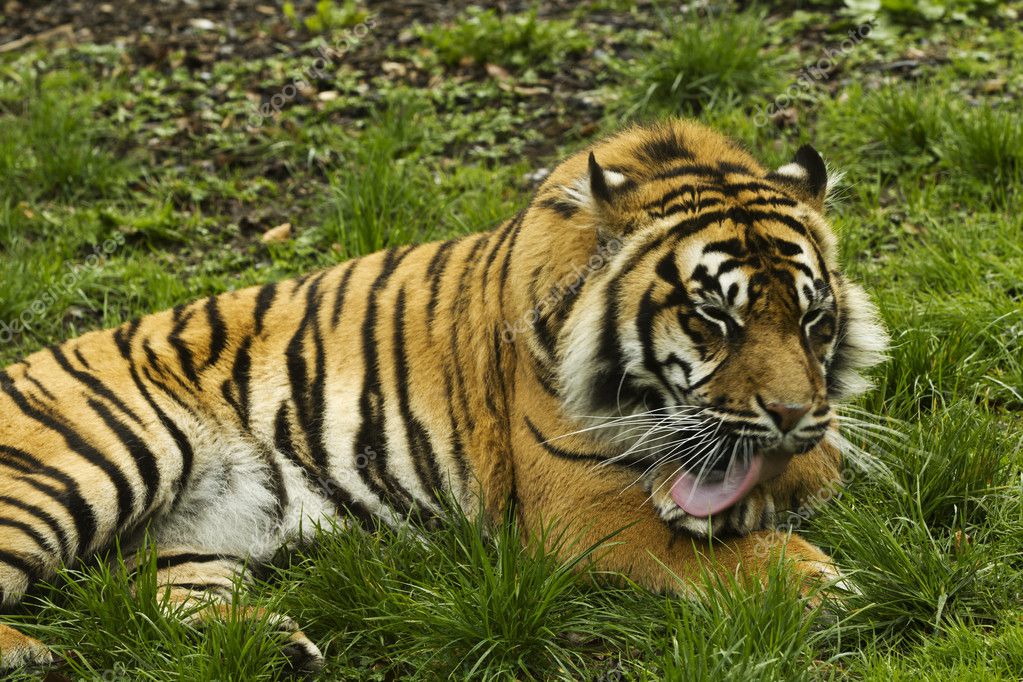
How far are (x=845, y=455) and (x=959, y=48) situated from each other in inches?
154

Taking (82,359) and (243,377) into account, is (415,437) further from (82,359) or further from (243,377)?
(82,359)

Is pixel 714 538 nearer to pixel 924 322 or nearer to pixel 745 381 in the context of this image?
pixel 745 381

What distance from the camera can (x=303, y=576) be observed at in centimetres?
381

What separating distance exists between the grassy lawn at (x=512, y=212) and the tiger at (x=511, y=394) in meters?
0.21

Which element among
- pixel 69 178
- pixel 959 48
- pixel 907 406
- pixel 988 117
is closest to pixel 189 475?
pixel 907 406

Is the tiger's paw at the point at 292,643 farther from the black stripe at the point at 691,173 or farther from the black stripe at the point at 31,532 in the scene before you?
the black stripe at the point at 691,173

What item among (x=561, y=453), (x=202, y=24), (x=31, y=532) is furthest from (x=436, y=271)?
(x=202, y=24)

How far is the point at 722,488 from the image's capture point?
3625 mm

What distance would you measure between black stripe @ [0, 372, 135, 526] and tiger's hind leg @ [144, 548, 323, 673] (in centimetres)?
24

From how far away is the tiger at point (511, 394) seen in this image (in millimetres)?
3443

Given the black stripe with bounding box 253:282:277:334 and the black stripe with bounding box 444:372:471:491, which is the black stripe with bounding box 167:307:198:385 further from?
the black stripe with bounding box 444:372:471:491

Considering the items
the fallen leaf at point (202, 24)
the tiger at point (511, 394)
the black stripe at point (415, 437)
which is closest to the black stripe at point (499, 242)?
the tiger at point (511, 394)

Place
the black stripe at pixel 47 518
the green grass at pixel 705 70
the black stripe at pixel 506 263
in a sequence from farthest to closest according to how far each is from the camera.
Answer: the green grass at pixel 705 70
the black stripe at pixel 506 263
the black stripe at pixel 47 518

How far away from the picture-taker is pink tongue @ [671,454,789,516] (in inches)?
141
